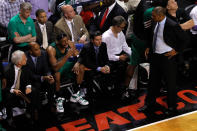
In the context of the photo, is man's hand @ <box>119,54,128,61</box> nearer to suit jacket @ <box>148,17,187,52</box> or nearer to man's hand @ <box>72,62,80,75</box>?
man's hand @ <box>72,62,80,75</box>

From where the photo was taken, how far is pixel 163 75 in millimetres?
4941

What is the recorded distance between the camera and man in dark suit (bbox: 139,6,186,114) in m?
4.70

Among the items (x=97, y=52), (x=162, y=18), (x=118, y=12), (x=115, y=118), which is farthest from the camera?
(x=118, y=12)

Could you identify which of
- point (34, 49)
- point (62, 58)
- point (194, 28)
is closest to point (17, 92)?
point (34, 49)

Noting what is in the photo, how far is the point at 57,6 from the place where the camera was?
6441 millimetres

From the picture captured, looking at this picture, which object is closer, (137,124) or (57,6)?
(137,124)

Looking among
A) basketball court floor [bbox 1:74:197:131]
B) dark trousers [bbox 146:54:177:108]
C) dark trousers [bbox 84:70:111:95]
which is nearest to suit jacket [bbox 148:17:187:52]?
dark trousers [bbox 146:54:177:108]

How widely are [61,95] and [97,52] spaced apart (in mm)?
944

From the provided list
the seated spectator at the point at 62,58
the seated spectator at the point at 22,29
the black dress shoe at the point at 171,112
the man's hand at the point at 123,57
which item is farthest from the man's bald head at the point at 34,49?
the black dress shoe at the point at 171,112

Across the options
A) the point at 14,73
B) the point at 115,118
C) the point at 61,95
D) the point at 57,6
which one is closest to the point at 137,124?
the point at 115,118

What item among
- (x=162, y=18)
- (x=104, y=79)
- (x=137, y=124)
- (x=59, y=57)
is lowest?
(x=137, y=124)

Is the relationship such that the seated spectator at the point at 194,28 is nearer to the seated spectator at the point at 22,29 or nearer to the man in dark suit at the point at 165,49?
the man in dark suit at the point at 165,49

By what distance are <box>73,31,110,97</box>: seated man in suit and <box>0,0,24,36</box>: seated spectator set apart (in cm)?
139

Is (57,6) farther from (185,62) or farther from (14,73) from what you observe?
(185,62)
